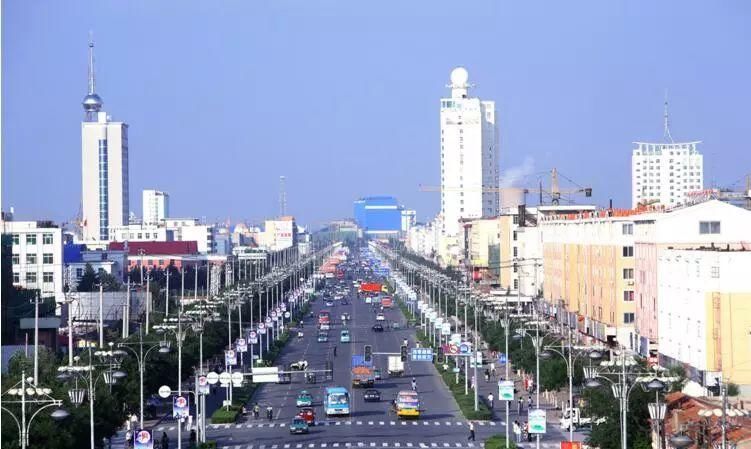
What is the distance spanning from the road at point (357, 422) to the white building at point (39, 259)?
30.4m

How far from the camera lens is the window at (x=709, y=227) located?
6988 centimetres

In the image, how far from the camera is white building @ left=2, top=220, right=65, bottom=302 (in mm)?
118500

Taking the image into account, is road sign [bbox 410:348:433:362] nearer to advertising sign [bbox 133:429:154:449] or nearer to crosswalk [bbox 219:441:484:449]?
crosswalk [bbox 219:441:484:449]

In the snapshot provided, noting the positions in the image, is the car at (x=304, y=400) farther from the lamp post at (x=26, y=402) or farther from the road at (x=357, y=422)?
the lamp post at (x=26, y=402)

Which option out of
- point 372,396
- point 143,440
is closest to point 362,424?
point 372,396

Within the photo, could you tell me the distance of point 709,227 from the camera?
7006 cm

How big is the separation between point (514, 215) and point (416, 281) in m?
30.9

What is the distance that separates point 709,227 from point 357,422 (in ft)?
65.5

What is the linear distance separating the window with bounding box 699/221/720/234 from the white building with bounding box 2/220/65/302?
197 feet

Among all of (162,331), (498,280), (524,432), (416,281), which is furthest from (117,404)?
(416,281)

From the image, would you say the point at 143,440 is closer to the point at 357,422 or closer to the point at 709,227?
the point at 357,422

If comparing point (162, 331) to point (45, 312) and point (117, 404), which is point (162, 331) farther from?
point (45, 312)

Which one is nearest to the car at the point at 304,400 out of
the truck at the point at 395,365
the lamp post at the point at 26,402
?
the truck at the point at 395,365

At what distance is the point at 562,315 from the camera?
94.6 metres
